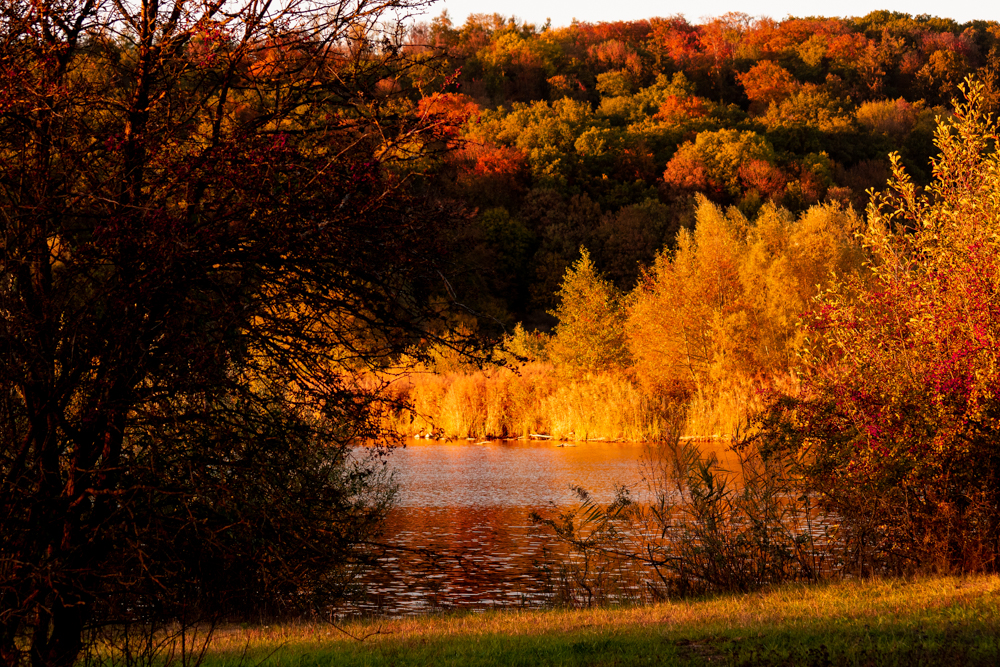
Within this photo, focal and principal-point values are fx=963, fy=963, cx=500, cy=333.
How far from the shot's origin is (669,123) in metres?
69.4

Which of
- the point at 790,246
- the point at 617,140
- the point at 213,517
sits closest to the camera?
the point at 213,517

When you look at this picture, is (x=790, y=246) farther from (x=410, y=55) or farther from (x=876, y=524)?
(x=410, y=55)

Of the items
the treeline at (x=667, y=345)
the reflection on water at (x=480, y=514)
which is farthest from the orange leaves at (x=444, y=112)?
the treeline at (x=667, y=345)

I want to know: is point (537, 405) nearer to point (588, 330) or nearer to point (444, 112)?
point (588, 330)

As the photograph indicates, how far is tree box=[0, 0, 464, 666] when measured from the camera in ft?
14.6

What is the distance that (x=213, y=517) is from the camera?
4.89 meters

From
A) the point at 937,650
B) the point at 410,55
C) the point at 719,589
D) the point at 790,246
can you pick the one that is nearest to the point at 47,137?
the point at 410,55

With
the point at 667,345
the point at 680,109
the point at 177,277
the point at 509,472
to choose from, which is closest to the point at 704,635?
the point at 177,277

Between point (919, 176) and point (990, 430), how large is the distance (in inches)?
2439

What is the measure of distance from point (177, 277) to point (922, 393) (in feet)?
27.2

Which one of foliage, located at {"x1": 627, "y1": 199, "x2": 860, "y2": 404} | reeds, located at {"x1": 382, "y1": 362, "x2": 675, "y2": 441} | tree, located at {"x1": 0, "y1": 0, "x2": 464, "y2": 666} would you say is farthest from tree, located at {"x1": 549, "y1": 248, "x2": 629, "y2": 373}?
tree, located at {"x1": 0, "y1": 0, "x2": 464, "y2": 666}

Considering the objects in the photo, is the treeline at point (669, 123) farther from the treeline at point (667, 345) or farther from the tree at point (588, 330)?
the treeline at point (667, 345)

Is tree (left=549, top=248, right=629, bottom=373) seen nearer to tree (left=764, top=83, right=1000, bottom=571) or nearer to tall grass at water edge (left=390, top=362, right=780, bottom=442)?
tall grass at water edge (left=390, top=362, right=780, bottom=442)

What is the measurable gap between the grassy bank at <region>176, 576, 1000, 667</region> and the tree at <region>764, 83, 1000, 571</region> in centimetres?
127
